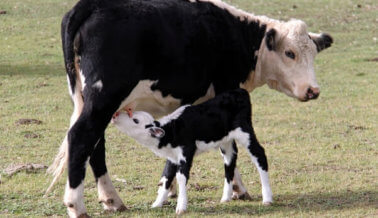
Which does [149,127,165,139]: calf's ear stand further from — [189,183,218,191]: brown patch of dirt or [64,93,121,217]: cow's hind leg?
[189,183,218,191]: brown patch of dirt

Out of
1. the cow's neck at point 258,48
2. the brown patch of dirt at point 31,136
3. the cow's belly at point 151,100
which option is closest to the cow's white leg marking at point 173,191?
the cow's belly at point 151,100

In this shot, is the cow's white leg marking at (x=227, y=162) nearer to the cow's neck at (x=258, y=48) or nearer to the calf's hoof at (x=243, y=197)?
the calf's hoof at (x=243, y=197)

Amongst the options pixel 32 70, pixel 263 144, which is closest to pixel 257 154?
pixel 263 144

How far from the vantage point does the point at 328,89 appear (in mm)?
15523

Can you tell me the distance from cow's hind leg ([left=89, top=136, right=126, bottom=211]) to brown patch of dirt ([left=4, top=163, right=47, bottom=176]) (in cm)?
197

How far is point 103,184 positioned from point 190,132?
0.99 meters

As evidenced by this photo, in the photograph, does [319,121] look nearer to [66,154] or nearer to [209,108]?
[209,108]

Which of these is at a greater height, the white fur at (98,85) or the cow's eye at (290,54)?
the white fur at (98,85)

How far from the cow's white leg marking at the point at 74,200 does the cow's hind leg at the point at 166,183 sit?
85 centimetres

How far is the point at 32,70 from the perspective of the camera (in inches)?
686

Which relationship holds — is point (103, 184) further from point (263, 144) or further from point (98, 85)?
point (263, 144)

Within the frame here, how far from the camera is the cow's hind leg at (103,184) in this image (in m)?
7.92

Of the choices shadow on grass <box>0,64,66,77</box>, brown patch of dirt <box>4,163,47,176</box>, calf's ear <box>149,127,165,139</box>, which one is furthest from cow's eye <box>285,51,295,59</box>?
shadow on grass <box>0,64,66,77</box>

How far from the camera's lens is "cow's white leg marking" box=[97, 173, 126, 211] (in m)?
7.92
